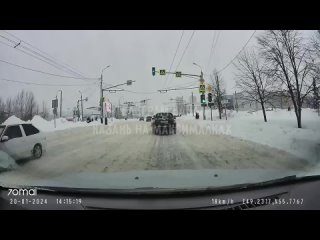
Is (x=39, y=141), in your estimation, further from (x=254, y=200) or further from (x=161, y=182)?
(x=254, y=200)

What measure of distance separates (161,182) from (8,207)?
1.85 metres

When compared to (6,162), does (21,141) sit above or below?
above

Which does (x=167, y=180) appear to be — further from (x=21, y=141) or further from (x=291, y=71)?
(x=291, y=71)

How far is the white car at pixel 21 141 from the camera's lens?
7791 mm

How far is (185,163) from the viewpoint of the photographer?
7.73 m

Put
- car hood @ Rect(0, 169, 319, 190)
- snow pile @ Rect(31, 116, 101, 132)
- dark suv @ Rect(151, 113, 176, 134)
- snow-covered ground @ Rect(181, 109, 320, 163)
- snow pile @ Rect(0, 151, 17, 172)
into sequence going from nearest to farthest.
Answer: car hood @ Rect(0, 169, 319, 190), snow pile @ Rect(0, 151, 17, 172), snow-covered ground @ Rect(181, 109, 320, 163), snow pile @ Rect(31, 116, 101, 132), dark suv @ Rect(151, 113, 176, 134)

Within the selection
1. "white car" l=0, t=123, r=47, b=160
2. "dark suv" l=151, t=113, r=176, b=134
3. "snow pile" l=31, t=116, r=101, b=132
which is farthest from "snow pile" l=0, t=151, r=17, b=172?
"dark suv" l=151, t=113, r=176, b=134

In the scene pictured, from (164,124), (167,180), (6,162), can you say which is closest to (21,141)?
(6,162)

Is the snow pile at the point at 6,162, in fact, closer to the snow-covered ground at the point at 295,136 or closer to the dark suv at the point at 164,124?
the snow-covered ground at the point at 295,136

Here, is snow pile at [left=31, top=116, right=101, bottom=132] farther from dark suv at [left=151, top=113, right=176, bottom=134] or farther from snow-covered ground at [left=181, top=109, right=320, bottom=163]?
snow-covered ground at [left=181, top=109, right=320, bottom=163]

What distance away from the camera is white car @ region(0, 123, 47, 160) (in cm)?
779

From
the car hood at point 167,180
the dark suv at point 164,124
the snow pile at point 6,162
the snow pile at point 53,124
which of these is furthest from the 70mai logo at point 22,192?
the dark suv at point 164,124

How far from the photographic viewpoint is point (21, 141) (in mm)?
8656
